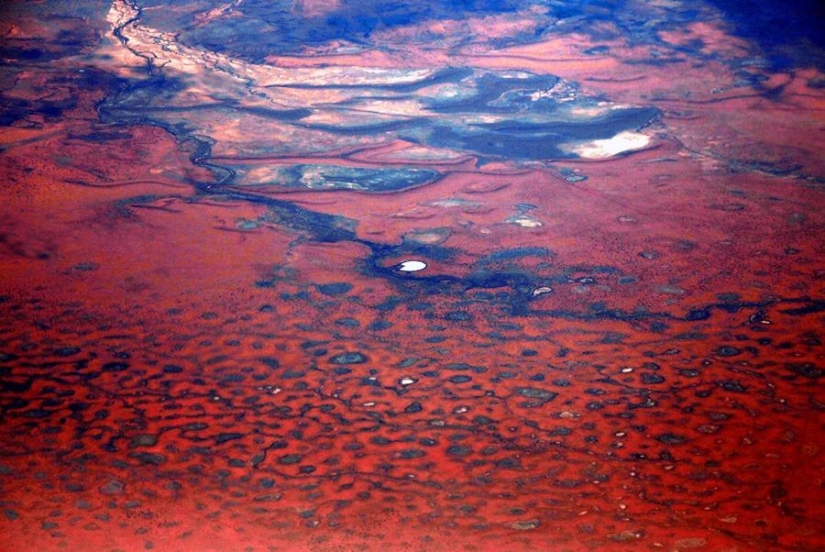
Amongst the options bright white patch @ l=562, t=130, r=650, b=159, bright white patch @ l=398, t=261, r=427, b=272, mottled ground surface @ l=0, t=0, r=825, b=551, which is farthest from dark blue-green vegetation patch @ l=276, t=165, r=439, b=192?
bright white patch @ l=562, t=130, r=650, b=159

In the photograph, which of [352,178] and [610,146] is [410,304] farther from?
[610,146]

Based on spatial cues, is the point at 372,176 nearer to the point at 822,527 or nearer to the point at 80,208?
the point at 80,208

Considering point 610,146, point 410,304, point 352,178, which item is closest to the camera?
point 410,304

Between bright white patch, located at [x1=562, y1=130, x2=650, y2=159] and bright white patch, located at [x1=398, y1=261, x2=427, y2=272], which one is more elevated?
bright white patch, located at [x1=562, y1=130, x2=650, y2=159]

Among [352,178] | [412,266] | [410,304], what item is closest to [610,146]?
[352,178]

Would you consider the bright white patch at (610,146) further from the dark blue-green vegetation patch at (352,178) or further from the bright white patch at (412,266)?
the bright white patch at (412,266)

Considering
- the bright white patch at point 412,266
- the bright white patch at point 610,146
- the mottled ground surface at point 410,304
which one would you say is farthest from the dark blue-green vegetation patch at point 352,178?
the bright white patch at point 610,146

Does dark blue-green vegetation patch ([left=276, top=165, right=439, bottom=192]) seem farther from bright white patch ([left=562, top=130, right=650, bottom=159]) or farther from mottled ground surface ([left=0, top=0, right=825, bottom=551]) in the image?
bright white patch ([left=562, top=130, right=650, bottom=159])
